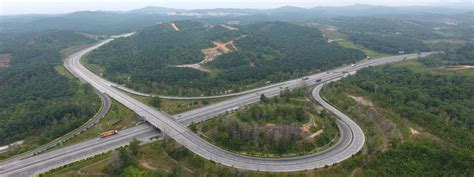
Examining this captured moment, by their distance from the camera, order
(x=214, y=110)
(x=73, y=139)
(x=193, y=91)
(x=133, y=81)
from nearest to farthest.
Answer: (x=73, y=139)
(x=214, y=110)
(x=193, y=91)
(x=133, y=81)

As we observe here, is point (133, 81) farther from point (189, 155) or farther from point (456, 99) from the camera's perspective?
point (456, 99)

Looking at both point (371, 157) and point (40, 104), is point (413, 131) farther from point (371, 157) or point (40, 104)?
point (40, 104)

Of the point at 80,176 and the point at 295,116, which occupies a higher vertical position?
the point at 295,116

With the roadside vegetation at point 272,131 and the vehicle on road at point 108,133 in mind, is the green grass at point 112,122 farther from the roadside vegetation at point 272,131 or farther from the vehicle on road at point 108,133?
the roadside vegetation at point 272,131

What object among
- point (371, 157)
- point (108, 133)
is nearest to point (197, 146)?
point (108, 133)

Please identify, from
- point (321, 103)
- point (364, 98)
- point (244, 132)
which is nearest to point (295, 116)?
point (244, 132)

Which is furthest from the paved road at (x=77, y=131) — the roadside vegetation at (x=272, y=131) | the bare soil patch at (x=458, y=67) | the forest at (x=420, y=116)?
the bare soil patch at (x=458, y=67)

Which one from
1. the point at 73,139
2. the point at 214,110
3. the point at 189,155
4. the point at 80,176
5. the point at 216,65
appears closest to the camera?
the point at 80,176
